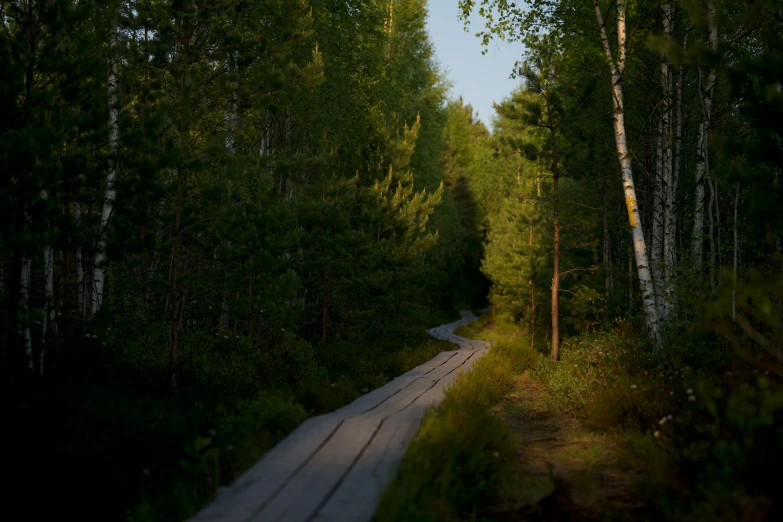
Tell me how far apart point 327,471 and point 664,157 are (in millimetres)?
10954

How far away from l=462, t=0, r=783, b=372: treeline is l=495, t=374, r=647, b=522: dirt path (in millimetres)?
2077

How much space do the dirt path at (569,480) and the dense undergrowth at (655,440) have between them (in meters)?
0.11

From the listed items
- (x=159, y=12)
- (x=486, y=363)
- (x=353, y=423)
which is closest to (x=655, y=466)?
(x=353, y=423)

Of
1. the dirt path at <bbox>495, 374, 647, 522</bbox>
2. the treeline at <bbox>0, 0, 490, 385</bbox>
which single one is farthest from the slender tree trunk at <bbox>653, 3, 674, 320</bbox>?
the treeline at <bbox>0, 0, 490, 385</bbox>

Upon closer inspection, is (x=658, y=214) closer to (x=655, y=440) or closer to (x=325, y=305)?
(x=655, y=440)

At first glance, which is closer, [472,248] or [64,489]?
[64,489]

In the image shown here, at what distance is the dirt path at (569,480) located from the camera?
235 inches

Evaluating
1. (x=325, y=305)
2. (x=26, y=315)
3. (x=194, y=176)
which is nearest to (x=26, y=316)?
(x=26, y=315)

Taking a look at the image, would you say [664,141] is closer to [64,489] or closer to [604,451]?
[604,451]

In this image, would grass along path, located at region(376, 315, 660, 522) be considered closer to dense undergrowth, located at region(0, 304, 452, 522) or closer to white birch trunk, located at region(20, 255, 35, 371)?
dense undergrowth, located at region(0, 304, 452, 522)

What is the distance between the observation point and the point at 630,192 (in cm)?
1110

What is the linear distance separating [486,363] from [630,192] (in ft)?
17.2

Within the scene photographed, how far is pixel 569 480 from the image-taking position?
6.60 meters

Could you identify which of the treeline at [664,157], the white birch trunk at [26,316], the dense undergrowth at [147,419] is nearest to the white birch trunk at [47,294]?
the white birch trunk at [26,316]
